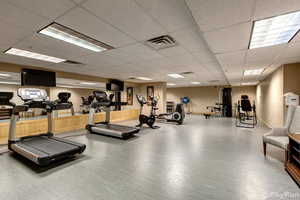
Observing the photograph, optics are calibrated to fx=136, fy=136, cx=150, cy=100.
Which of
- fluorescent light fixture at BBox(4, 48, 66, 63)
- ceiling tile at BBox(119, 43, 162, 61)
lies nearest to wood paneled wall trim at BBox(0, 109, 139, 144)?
fluorescent light fixture at BBox(4, 48, 66, 63)

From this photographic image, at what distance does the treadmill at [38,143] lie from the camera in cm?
241

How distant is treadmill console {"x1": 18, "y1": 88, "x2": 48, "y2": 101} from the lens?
10.3ft

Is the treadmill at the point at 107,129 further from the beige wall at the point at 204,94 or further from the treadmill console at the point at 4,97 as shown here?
the beige wall at the point at 204,94

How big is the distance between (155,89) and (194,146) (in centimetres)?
620

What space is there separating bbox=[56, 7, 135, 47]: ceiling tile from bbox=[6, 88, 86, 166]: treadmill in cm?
220

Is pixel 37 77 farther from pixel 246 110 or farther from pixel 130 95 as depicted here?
pixel 246 110

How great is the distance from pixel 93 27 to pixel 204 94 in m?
11.5

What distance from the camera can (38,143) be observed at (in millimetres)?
3068

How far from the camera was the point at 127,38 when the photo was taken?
8.58 feet

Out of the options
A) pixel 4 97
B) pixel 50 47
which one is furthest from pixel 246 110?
pixel 4 97

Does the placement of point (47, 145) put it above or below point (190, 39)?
below

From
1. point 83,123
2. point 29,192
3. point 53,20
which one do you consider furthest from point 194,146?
point 83,123

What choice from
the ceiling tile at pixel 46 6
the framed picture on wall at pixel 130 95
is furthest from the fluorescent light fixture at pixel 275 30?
the framed picture on wall at pixel 130 95

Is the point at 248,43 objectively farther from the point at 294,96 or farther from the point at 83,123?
the point at 83,123
